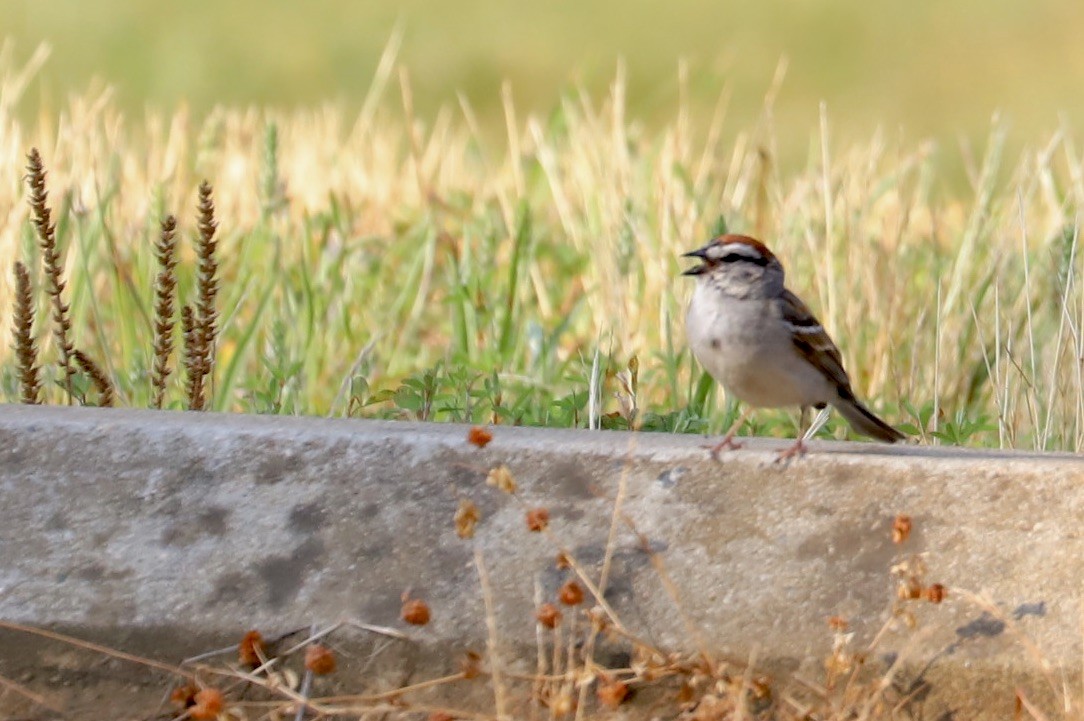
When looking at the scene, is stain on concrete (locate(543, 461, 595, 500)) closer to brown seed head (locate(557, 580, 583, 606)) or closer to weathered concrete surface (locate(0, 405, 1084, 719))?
weathered concrete surface (locate(0, 405, 1084, 719))

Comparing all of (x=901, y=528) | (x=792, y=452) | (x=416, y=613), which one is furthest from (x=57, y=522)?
(x=901, y=528)

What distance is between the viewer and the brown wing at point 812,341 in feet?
13.3

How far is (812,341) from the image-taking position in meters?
4.06

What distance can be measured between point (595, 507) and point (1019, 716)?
83 centimetres

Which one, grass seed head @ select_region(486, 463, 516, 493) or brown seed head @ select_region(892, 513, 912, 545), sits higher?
grass seed head @ select_region(486, 463, 516, 493)

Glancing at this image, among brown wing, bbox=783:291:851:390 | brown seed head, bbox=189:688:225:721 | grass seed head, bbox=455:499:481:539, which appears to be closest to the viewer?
brown seed head, bbox=189:688:225:721

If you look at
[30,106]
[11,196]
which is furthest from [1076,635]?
[30,106]

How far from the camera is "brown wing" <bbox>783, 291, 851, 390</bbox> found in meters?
4.04

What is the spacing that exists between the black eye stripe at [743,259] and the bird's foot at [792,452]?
85 cm

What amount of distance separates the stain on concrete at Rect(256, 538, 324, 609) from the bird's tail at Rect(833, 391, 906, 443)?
154cm

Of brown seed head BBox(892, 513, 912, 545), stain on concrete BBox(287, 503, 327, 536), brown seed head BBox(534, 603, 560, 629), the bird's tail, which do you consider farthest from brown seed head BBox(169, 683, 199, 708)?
the bird's tail

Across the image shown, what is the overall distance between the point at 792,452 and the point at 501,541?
58 centimetres

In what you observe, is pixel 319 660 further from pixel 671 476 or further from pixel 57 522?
pixel 671 476

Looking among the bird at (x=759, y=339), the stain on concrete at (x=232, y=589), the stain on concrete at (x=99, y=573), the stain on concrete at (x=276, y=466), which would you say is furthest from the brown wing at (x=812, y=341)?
the stain on concrete at (x=99, y=573)
